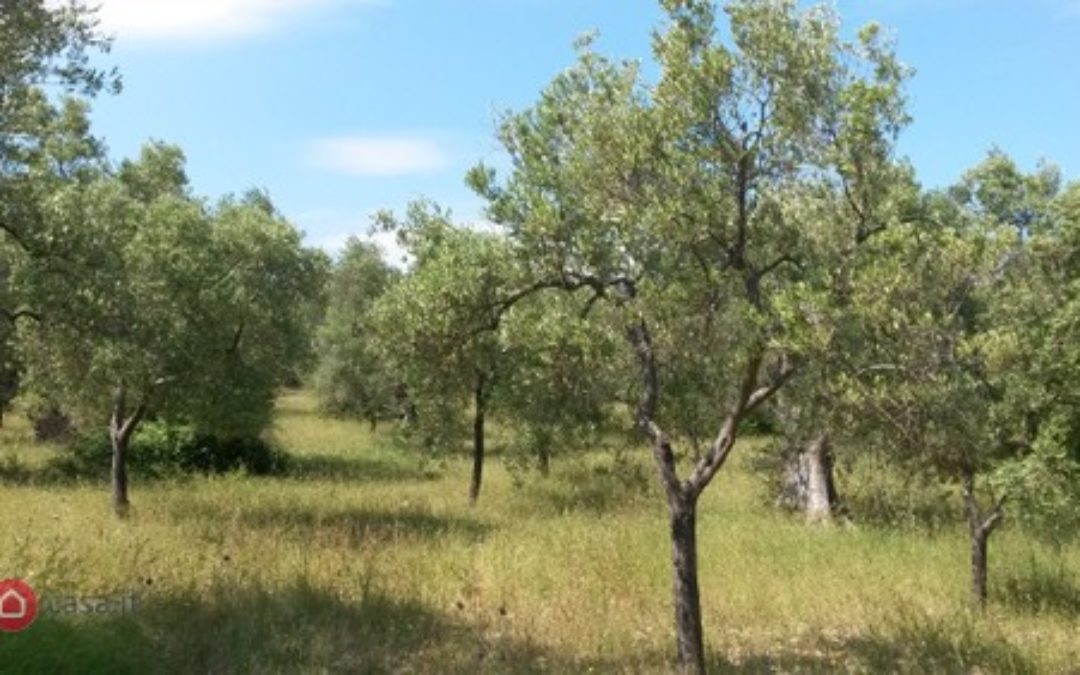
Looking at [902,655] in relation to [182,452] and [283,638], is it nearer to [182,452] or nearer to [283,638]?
[283,638]

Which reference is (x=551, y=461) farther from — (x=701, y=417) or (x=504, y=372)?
(x=701, y=417)

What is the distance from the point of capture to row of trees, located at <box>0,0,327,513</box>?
10742mm

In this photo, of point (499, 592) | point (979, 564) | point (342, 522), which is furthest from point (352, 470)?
point (979, 564)

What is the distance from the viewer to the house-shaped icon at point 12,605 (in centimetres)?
794

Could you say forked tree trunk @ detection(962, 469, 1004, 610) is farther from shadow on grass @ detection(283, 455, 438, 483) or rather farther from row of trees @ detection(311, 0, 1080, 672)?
shadow on grass @ detection(283, 455, 438, 483)

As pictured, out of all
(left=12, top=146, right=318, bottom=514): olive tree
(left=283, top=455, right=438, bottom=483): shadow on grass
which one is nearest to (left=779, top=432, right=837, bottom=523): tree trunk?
(left=283, top=455, right=438, bottom=483): shadow on grass

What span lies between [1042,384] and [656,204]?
7.80 meters

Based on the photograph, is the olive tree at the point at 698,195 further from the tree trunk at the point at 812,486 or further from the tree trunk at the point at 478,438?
the tree trunk at the point at 478,438

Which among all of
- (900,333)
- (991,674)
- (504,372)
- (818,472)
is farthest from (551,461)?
(900,333)

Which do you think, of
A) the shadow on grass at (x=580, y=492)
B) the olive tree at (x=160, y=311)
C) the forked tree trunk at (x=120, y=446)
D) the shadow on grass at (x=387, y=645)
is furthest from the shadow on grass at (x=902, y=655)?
the forked tree trunk at (x=120, y=446)

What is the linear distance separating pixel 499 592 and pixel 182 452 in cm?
1966

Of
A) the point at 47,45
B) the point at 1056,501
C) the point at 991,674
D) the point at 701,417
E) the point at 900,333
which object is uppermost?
the point at 47,45

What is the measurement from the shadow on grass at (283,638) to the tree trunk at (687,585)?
158 centimetres

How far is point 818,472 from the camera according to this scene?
20.6 m
